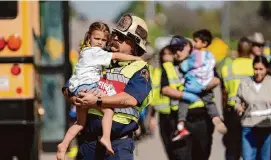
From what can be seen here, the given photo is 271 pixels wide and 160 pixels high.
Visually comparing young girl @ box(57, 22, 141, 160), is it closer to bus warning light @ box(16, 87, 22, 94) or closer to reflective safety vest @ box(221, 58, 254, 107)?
bus warning light @ box(16, 87, 22, 94)

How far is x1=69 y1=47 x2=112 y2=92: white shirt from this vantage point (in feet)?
19.2

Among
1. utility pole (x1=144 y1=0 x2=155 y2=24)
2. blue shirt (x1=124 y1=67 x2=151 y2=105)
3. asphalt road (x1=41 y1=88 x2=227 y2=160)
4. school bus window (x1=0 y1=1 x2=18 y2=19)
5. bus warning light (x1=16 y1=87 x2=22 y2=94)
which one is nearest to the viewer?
blue shirt (x1=124 y1=67 x2=151 y2=105)

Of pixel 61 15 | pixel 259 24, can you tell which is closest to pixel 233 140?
pixel 61 15

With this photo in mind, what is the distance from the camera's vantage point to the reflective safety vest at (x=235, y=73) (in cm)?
966

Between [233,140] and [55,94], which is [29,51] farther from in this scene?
[55,94]

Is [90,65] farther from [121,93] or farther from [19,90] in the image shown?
[19,90]

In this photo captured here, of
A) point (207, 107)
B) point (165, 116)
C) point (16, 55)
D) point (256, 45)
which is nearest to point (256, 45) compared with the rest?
point (256, 45)

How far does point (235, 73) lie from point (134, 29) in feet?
13.4

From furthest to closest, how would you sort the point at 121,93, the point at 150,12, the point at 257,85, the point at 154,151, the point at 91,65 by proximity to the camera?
the point at 150,12
the point at 154,151
the point at 257,85
the point at 91,65
the point at 121,93

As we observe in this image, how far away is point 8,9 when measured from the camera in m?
9.72

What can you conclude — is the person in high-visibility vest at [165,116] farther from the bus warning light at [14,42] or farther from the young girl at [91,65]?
the young girl at [91,65]

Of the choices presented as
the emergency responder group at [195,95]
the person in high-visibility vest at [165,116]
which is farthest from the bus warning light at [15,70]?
the person in high-visibility vest at [165,116]

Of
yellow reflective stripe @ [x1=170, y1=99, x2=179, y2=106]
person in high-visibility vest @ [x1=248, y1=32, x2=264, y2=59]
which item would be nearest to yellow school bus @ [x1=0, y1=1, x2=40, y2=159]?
yellow reflective stripe @ [x1=170, y1=99, x2=179, y2=106]

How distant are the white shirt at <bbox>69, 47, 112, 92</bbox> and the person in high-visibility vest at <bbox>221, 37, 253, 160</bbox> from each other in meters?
3.65
